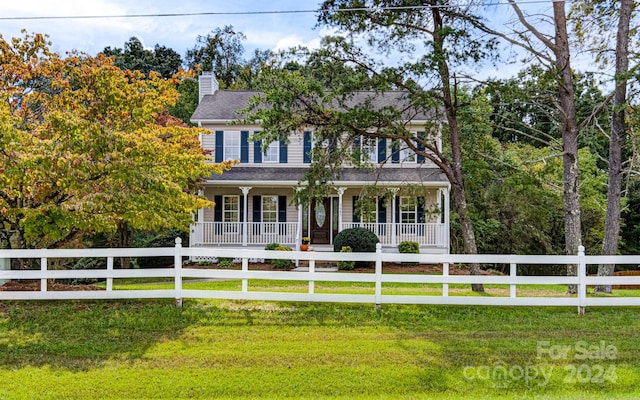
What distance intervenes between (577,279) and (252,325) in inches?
237

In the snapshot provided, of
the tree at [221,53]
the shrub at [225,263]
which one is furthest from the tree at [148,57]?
the shrub at [225,263]

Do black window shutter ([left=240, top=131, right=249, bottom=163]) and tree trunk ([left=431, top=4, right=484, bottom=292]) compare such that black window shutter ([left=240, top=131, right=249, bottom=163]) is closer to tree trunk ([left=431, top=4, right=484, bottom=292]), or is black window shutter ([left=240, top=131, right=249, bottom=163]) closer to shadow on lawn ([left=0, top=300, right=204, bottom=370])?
tree trunk ([left=431, top=4, right=484, bottom=292])

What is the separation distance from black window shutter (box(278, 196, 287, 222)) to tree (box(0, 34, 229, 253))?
790 centimetres

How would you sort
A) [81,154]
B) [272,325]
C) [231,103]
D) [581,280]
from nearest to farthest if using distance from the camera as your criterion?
[272,325] < [81,154] < [581,280] < [231,103]

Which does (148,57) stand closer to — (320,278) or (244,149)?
(244,149)

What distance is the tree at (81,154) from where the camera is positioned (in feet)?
26.6

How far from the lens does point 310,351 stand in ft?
21.6

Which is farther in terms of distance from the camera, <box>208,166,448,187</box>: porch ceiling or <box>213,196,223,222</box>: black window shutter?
<box>213,196,223,222</box>: black window shutter

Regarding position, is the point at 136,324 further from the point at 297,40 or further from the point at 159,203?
the point at 297,40

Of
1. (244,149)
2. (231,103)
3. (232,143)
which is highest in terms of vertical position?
(231,103)

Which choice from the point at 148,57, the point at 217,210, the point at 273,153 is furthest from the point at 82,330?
the point at 148,57

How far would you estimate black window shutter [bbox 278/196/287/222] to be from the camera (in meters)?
18.7

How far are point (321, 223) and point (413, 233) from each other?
3.62 meters

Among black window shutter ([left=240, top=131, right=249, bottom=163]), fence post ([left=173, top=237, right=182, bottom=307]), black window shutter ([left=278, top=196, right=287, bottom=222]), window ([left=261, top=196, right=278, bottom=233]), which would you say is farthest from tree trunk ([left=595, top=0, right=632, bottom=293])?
black window shutter ([left=240, top=131, right=249, bottom=163])
